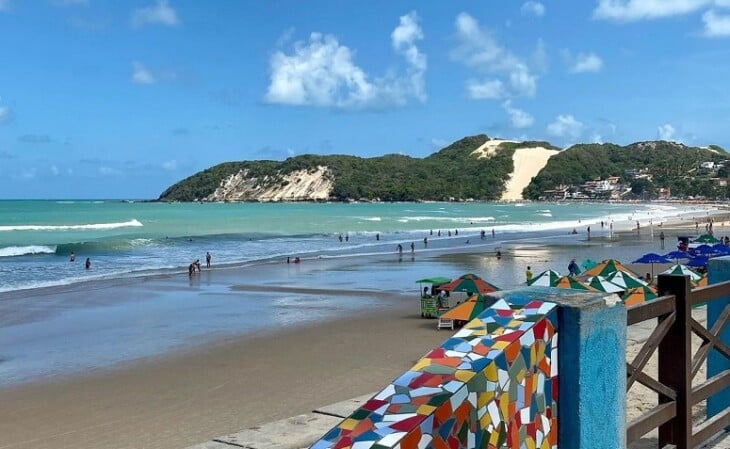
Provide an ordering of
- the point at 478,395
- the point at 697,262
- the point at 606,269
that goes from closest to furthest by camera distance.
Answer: the point at 478,395, the point at 606,269, the point at 697,262

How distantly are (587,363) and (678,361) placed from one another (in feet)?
4.58

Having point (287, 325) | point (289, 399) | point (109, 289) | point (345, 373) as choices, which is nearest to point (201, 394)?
point (289, 399)

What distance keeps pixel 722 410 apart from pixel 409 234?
63.4 metres

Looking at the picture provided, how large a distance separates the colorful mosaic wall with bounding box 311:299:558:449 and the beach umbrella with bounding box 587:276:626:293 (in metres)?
14.3

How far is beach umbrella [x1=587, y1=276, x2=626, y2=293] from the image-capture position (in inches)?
659

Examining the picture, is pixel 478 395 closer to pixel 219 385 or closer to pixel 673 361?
pixel 673 361

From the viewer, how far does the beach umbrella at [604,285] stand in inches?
659

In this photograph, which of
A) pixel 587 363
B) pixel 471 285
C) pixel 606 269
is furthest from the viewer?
Answer: pixel 606 269

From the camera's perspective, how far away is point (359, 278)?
105 feet

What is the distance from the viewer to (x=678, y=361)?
14.2 feet

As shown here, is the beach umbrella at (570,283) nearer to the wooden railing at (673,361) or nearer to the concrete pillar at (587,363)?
the wooden railing at (673,361)

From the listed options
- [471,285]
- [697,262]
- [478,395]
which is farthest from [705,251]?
[478,395]

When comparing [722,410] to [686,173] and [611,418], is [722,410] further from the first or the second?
[686,173]

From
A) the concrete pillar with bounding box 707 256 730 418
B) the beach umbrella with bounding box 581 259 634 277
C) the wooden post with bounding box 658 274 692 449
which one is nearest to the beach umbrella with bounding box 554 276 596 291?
the beach umbrella with bounding box 581 259 634 277
